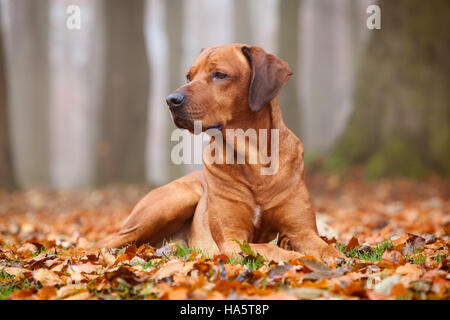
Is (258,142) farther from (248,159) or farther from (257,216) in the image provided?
(257,216)

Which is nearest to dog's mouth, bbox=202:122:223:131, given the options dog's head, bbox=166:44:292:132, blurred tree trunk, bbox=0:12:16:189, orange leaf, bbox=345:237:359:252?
dog's head, bbox=166:44:292:132

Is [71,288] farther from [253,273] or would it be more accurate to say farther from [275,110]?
[275,110]

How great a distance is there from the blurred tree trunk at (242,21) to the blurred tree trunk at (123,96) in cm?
1213

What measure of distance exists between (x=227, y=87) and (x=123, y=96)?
9.38 metres

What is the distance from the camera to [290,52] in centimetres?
1612

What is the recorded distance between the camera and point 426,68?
11.1 meters

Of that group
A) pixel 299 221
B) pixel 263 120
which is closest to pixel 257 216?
pixel 299 221

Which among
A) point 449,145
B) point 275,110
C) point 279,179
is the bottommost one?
point 449,145

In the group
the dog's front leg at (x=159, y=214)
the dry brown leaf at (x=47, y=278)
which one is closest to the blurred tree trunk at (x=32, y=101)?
the dog's front leg at (x=159, y=214)

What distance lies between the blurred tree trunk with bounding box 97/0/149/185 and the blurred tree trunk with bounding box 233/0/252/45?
12133 mm

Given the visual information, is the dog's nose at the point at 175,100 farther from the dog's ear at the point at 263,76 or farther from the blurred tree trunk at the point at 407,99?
the blurred tree trunk at the point at 407,99

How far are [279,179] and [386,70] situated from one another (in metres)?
8.81

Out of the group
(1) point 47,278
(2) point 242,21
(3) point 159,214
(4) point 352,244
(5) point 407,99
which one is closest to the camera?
(1) point 47,278
